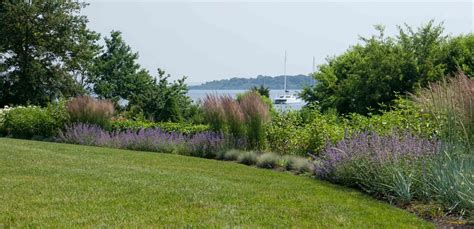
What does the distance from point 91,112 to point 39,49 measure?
11.2 m

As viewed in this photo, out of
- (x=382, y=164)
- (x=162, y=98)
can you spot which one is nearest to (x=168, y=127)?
(x=382, y=164)

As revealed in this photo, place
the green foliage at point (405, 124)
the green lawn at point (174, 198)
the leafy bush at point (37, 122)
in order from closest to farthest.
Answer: the green lawn at point (174, 198) < the green foliage at point (405, 124) < the leafy bush at point (37, 122)

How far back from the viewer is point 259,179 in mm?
7520

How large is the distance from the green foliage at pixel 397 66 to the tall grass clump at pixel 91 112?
315 inches

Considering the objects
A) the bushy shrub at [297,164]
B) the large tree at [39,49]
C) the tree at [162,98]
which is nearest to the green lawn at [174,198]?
the bushy shrub at [297,164]

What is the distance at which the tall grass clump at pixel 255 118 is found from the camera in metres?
10.5

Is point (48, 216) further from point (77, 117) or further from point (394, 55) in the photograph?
Result: point (394, 55)

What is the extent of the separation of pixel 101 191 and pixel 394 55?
12.8 metres

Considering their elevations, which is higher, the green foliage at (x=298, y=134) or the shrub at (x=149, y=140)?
the green foliage at (x=298, y=134)

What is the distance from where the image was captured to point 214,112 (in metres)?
11.3

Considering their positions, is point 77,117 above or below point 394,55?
below

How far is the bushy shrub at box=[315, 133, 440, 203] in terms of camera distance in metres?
6.02

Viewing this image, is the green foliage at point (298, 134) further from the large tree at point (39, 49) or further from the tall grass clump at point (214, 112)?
the large tree at point (39, 49)

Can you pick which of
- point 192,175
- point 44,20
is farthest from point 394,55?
point 44,20
